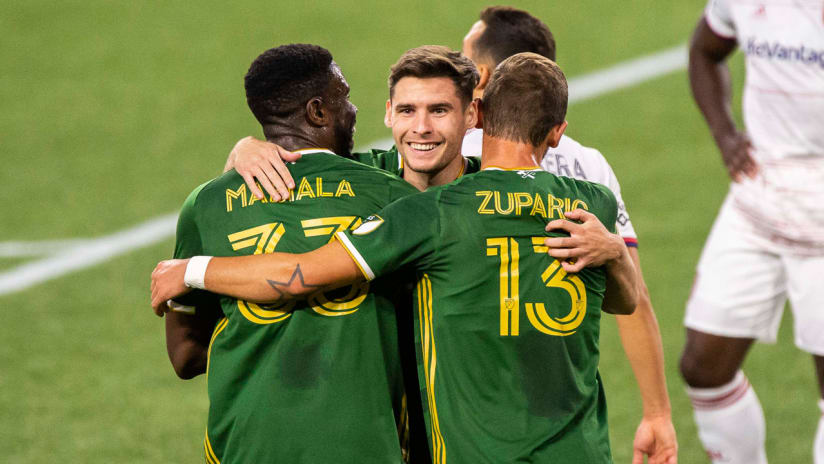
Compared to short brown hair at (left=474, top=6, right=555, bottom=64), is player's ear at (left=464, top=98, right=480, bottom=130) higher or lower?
lower

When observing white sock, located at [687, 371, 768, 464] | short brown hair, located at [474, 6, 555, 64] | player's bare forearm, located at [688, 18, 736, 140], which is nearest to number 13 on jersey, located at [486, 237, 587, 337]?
short brown hair, located at [474, 6, 555, 64]

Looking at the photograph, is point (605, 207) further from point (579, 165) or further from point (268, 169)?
point (268, 169)

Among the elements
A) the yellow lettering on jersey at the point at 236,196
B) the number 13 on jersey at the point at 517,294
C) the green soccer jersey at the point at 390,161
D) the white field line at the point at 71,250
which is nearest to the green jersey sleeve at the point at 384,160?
the green soccer jersey at the point at 390,161

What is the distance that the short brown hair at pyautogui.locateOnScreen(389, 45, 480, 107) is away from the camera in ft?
12.9


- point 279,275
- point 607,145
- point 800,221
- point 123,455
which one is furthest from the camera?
point 607,145

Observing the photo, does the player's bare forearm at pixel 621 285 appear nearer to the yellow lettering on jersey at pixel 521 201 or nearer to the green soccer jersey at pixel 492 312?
the green soccer jersey at pixel 492 312

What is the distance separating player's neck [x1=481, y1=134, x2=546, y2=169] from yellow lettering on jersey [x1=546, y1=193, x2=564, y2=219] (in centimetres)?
13

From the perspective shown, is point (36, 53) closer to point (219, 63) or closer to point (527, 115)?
point (219, 63)

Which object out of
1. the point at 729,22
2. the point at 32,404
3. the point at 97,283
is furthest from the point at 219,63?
the point at 729,22

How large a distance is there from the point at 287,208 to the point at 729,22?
2127 millimetres

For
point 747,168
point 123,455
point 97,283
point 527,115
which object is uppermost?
point 527,115

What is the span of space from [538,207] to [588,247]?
0.18 metres

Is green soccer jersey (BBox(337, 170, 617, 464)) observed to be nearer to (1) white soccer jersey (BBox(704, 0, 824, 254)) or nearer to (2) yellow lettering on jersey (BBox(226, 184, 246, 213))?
(2) yellow lettering on jersey (BBox(226, 184, 246, 213))

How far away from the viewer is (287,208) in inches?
148
